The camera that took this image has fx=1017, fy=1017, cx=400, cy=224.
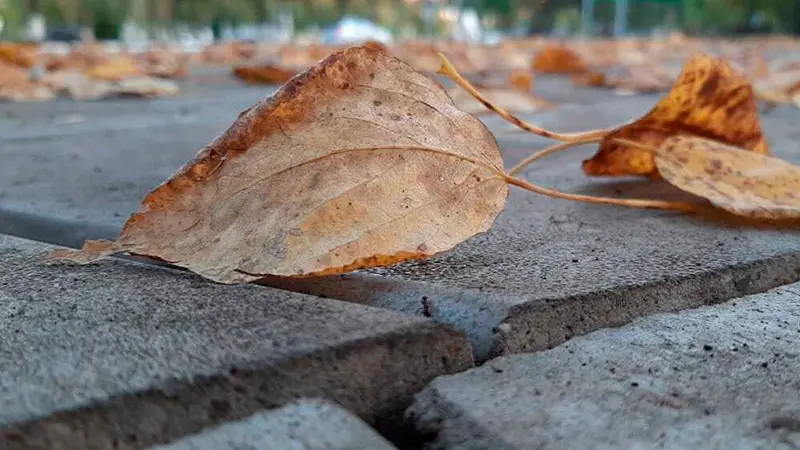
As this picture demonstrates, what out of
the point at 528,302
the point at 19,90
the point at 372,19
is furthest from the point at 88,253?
the point at 372,19

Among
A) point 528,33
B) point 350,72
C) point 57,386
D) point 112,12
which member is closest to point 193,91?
point 350,72

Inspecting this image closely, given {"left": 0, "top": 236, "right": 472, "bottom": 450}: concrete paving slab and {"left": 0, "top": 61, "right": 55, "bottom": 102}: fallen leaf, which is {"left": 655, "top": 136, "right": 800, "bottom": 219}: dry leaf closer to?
{"left": 0, "top": 236, "right": 472, "bottom": 450}: concrete paving slab

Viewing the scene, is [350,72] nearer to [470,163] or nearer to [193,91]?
[470,163]

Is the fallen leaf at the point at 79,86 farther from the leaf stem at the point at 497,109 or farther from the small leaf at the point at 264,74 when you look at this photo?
the leaf stem at the point at 497,109

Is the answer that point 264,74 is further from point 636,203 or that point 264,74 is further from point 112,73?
point 636,203

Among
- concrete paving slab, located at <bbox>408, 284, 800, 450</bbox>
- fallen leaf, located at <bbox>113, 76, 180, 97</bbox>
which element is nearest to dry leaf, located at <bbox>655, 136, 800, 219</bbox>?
concrete paving slab, located at <bbox>408, 284, 800, 450</bbox>

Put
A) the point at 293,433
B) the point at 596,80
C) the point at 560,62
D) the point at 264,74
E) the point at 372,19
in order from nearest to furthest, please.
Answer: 1. the point at 293,433
2. the point at 596,80
3. the point at 264,74
4. the point at 560,62
5. the point at 372,19
